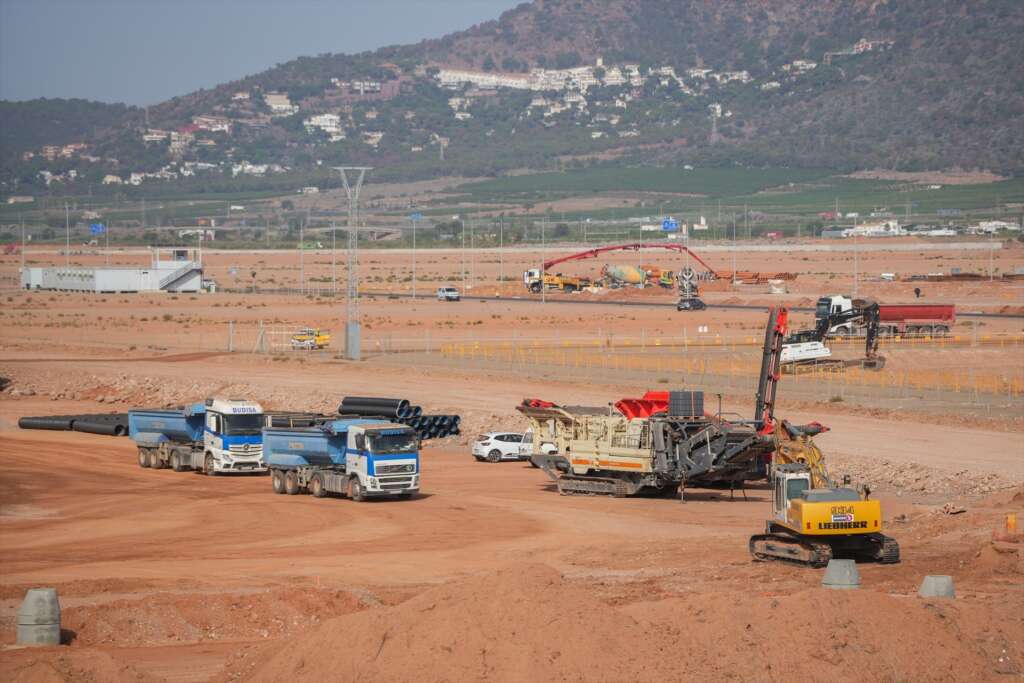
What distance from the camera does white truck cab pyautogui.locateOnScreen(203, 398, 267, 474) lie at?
46906 millimetres

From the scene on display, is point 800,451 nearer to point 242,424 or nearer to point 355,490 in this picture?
point 355,490

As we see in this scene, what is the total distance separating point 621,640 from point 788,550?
9.11 meters

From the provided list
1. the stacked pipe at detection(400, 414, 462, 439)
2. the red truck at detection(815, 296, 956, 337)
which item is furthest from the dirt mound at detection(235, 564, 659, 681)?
the red truck at detection(815, 296, 956, 337)

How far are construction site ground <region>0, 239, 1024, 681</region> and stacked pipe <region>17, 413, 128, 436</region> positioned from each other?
70cm

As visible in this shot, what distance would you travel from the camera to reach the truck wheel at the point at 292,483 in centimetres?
4253

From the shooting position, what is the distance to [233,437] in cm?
4697

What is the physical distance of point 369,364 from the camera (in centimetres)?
7800

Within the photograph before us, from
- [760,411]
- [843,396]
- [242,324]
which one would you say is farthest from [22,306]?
[760,411]

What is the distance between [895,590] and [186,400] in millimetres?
46613

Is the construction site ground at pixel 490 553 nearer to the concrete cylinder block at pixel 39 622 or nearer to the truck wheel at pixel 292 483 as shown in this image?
the concrete cylinder block at pixel 39 622

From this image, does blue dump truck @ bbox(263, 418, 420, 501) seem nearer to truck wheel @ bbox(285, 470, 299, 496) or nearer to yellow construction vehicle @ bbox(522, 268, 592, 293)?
truck wheel @ bbox(285, 470, 299, 496)

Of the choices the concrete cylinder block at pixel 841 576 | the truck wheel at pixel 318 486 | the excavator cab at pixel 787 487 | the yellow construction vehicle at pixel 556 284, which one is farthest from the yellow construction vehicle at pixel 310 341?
the concrete cylinder block at pixel 841 576

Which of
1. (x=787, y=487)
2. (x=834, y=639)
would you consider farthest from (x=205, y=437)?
(x=834, y=639)

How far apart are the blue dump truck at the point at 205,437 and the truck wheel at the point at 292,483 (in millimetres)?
3803
